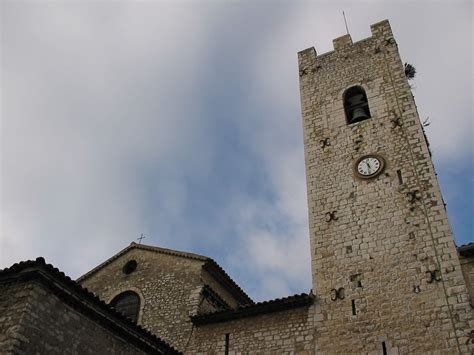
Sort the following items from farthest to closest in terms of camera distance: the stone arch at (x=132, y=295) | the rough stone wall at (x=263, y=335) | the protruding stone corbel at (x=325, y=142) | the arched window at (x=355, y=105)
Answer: the arched window at (x=355, y=105) < the protruding stone corbel at (x=325, y=142) < the stone arch at (x=132, y=295) < the rough stone wall at (x=263, y=335)

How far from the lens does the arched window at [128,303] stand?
15688mm

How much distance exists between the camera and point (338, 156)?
15.1 metres

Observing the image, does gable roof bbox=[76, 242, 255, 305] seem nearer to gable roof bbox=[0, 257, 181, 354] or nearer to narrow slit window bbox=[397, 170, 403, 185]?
gable roof bbox=[0, 257, 181, 354]

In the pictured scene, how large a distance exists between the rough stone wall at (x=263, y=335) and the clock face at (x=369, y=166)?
4369 mm

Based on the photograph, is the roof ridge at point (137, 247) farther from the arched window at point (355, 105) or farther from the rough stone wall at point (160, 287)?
the arched window at point (355, 105)

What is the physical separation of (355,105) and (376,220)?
4.88 m

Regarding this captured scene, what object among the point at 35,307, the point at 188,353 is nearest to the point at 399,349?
the point at 188,353

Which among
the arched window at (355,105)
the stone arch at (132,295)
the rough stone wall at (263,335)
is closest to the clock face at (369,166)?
the arched window at (355,105)

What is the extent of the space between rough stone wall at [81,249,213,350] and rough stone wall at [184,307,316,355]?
32.3 inches

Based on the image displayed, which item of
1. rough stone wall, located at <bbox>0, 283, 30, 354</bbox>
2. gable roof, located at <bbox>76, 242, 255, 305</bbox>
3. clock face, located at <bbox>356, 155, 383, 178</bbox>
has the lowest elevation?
rough stone wall, located at <bbox>0, 283, 30, 354</bbox>

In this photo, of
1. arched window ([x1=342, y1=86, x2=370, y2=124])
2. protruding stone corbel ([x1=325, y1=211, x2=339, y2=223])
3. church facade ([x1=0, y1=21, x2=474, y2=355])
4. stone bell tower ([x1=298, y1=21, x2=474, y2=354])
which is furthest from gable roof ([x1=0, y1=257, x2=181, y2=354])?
arched window ([x1=342, y1=86, x2=370, y2=124])

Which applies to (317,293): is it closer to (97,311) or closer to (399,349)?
(399,349)

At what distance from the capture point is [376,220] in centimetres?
1312

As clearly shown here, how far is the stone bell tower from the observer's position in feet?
36.3
